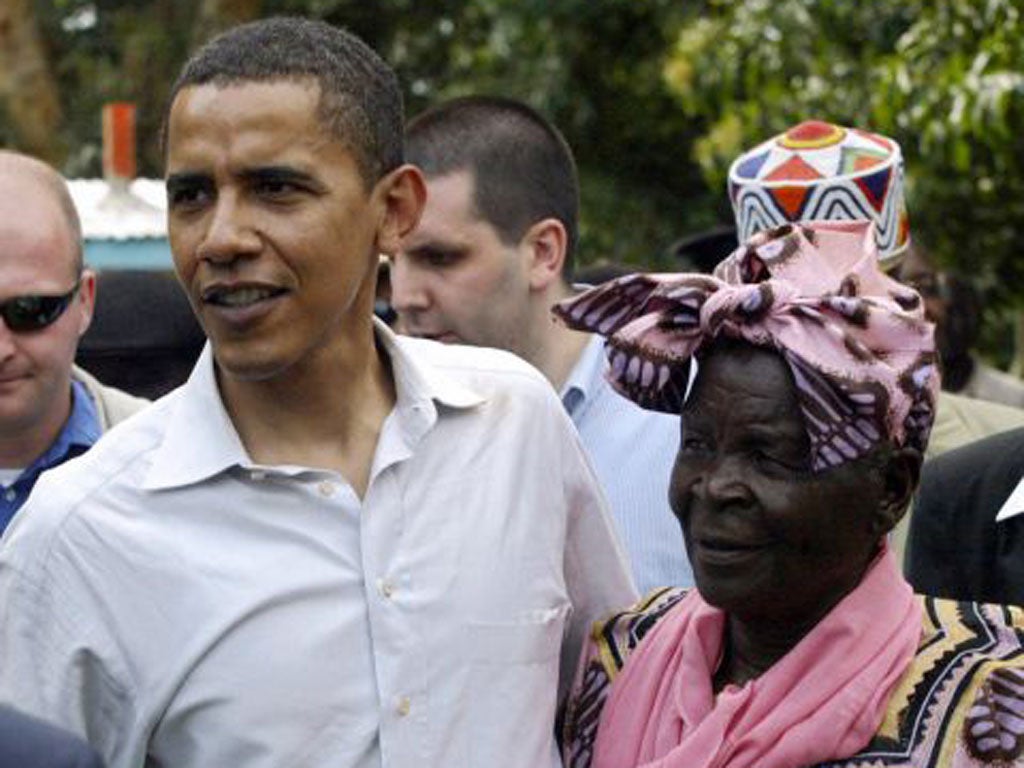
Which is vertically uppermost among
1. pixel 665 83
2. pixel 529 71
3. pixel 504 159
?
pixel 504 159

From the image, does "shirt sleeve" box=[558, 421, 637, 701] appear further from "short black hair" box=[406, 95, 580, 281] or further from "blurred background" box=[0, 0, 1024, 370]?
"blurred background" box=[0, 0, 1024, 370]

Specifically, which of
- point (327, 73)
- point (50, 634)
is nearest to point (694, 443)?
point (327, 73)

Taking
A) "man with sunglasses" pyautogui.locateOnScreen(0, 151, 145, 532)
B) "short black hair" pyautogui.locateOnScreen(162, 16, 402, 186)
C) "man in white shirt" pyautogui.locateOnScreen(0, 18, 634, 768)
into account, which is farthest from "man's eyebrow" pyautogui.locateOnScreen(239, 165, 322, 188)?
"man with sunglasses" pyautogui.locateOnScreen(0, 151, 145, 532)

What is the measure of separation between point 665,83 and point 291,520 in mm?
13900

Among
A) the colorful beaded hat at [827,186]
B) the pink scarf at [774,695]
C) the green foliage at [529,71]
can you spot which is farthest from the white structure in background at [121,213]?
the green foliage at [529,71]

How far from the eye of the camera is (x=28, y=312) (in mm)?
4852

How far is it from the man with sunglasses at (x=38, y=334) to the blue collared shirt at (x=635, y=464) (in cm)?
103

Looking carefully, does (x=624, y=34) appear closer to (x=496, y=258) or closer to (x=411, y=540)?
(x=496, y=258)

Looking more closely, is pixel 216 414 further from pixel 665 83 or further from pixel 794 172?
pixel 665 83

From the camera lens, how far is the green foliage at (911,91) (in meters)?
9.05

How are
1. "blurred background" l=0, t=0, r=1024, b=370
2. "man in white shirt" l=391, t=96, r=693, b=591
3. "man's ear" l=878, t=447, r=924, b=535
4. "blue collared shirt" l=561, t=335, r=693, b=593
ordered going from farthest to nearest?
"blurred background" l=0, t=0, r=1024, b=370, "man in white shirt" l=391, t=96, r=693, b=591, "blue collared shirt" l=561, t=335, r=693, b=593, "man's ear" l=878, t=447, r=924, b=535

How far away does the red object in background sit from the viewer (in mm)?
9555

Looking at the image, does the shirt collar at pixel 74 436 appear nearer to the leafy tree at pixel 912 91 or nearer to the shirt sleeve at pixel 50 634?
the shirt sleeve at pixel 50 634

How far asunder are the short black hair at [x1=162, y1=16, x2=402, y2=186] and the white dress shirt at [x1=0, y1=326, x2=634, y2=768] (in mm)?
418
